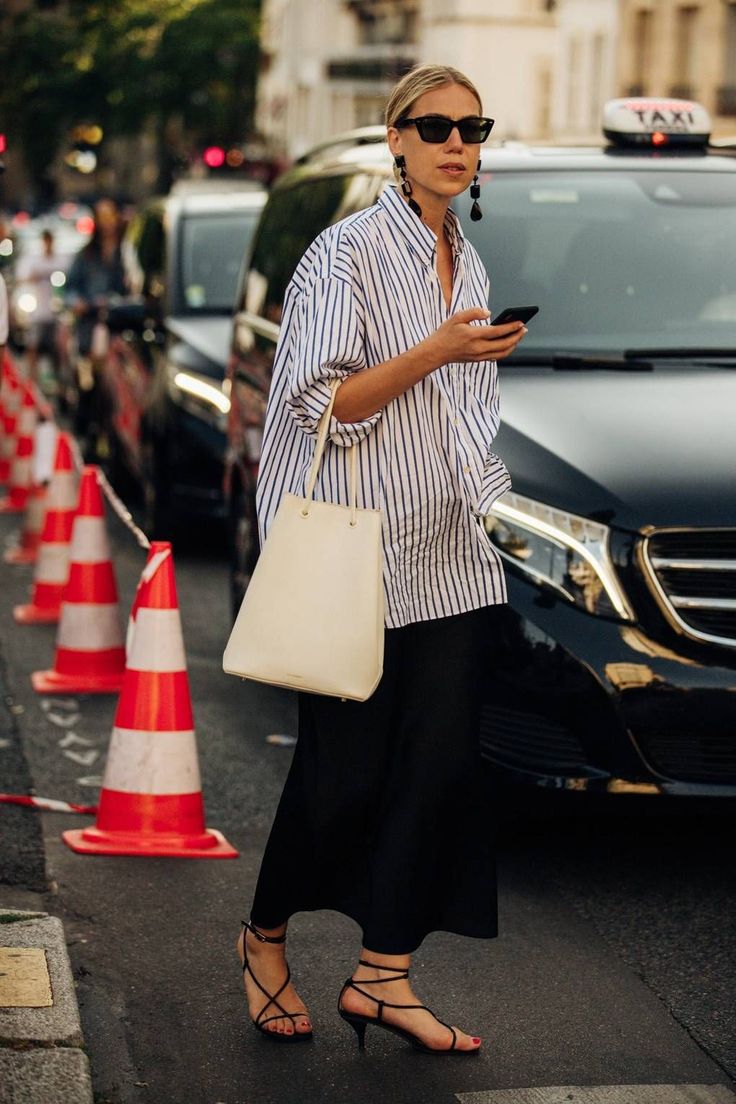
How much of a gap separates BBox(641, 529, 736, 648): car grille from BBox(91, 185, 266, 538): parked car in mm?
5769

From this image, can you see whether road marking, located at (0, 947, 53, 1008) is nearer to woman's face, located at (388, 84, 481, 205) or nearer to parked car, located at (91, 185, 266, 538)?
woman's face, located at (388, 84, 481, 205)

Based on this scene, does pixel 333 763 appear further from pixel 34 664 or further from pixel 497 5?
pixel 497 5

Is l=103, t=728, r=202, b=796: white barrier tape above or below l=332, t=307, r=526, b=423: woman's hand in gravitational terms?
below

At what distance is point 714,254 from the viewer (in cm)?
674

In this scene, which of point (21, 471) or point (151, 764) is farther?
point (21, 471)

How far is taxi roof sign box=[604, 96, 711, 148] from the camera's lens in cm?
732

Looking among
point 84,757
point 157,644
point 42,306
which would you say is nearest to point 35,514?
point 84,757

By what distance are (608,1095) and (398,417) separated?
4.47ft

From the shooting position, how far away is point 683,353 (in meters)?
6.36

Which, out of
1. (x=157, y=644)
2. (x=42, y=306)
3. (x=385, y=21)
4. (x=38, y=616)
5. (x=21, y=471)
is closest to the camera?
(x=157, y=644)

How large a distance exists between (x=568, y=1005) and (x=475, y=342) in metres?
1.60

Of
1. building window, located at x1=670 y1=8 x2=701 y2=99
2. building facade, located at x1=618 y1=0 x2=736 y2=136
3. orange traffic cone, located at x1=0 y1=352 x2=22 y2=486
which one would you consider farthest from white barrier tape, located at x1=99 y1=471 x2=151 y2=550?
building window, located at x1=670 y1=8 x2=701 y2=99

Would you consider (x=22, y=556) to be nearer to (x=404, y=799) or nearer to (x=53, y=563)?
(x=53, y=563)

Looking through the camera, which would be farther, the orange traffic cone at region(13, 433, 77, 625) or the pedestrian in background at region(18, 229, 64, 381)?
the pedestrian in background at region(18, 229, 64, 381)
